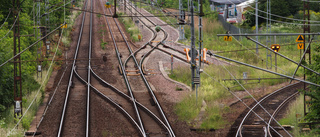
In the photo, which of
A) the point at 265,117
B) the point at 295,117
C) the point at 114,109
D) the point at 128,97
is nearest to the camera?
the point at 295,117

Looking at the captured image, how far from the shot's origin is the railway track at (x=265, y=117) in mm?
16203

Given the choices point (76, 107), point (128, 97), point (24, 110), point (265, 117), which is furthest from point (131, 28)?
point (265, 117)

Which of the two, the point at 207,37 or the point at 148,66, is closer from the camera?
the point at 148,66

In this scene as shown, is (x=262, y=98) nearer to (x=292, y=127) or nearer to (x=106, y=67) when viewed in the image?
(x=292, y=127)

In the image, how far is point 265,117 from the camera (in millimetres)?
18891

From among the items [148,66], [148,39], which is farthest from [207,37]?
[148,66]

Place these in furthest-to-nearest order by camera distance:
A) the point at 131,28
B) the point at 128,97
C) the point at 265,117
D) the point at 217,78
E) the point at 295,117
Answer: the point at 131,28
the point at 217,78
the point at 128,97
the point at 265,117
the point at 295,117

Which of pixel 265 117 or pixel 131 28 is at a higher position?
pixel 131 28

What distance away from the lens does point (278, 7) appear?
173ft

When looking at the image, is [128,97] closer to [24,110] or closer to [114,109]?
[114,109]

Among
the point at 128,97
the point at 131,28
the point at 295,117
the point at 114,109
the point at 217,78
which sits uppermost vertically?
the point at 131,28

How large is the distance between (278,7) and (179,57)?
81.5ft

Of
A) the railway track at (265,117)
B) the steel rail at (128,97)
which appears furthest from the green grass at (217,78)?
the steel rail at (128,97)

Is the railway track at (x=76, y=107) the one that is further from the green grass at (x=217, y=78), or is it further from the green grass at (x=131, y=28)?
the green grass at (x=131, y=28)
